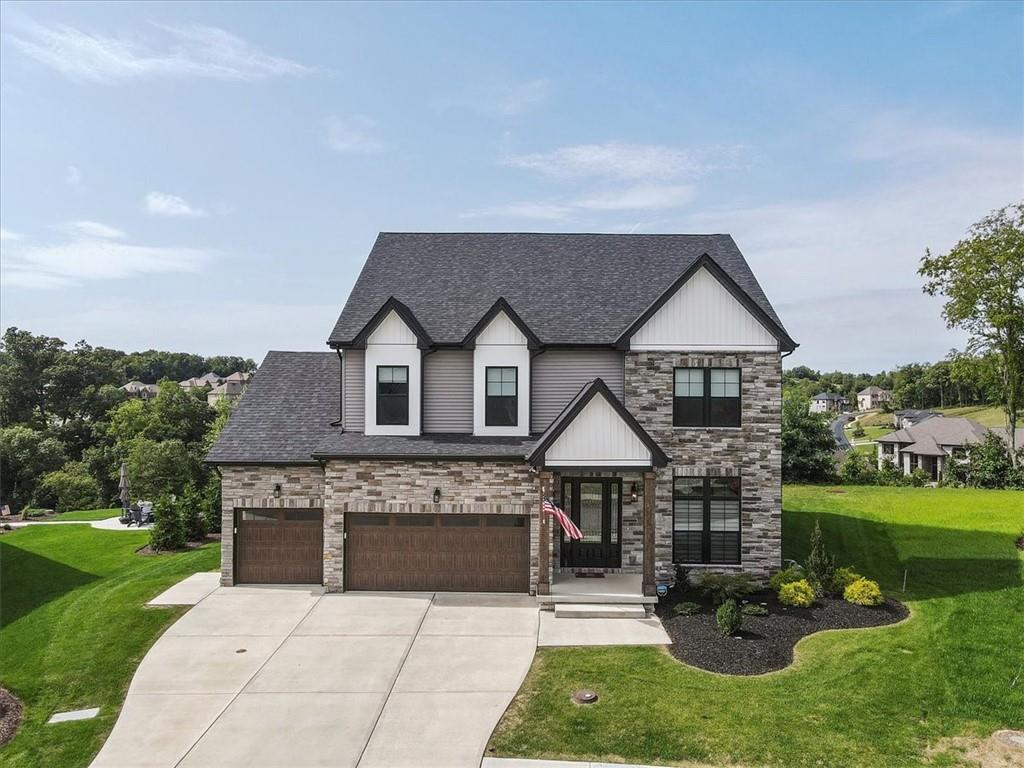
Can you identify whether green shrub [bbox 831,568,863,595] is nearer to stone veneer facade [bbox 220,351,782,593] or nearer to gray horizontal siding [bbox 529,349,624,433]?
stone veneer facade [bbox 220,351,782,593]

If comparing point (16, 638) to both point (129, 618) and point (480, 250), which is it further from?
point (480, 250)

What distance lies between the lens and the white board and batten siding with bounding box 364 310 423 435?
1727 centimetres

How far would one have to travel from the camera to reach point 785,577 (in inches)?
613

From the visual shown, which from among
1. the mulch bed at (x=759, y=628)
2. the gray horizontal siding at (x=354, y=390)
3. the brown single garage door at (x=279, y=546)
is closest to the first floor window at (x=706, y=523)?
the mulch bed at (x=759, y=628)

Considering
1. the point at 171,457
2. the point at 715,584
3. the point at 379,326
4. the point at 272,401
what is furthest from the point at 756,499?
the point at 171,457

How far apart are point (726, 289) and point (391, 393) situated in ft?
30.6

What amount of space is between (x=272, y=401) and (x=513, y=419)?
7.33 m

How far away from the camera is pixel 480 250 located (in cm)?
2080

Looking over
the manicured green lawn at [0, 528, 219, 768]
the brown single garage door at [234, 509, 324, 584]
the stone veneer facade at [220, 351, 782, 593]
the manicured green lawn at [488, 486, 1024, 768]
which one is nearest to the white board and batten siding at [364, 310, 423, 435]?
the stone veneer facade at [220, 351, 782, 593]

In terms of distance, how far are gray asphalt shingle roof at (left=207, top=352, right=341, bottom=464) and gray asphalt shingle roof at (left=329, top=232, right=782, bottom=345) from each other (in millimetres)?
2512

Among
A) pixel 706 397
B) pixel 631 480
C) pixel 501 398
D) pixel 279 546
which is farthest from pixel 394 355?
pixel 706 397

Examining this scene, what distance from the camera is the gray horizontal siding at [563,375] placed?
17250 millimetres

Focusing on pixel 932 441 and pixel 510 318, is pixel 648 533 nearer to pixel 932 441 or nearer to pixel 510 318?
pixel 510 318

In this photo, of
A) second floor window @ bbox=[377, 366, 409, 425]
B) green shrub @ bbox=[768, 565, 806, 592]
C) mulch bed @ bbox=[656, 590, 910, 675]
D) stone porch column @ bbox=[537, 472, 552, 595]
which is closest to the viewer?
mulch bed @ bbox=[656, 590, 910, 675]
